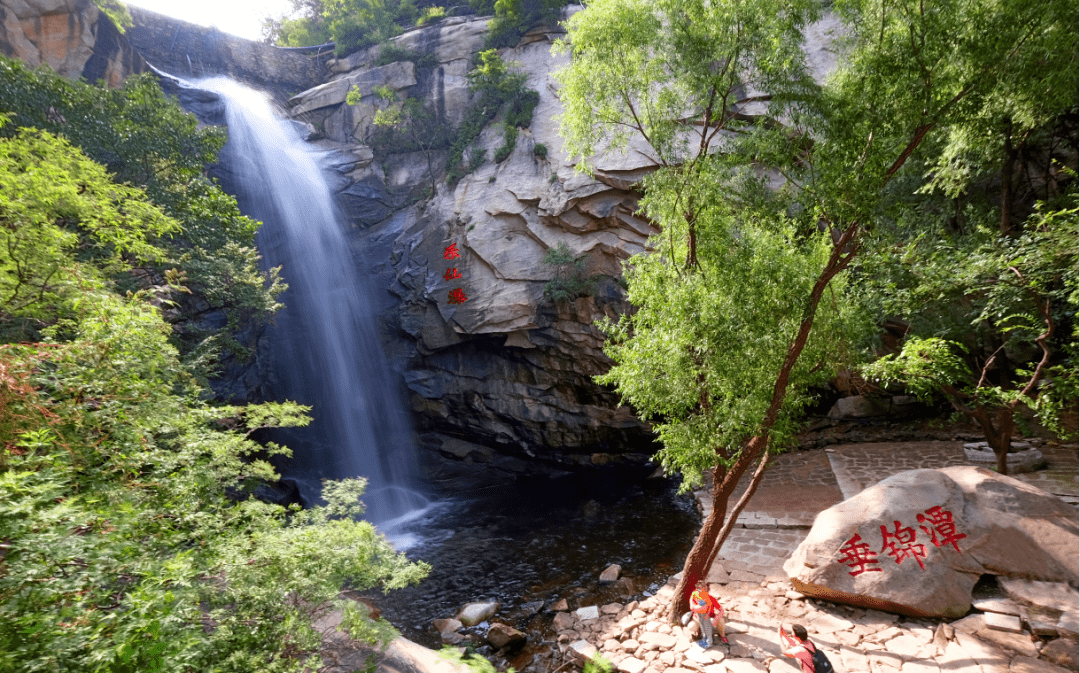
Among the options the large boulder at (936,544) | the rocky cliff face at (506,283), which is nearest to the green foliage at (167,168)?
the rocky cliff face at (506,283)

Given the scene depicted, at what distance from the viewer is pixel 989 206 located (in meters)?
10.5

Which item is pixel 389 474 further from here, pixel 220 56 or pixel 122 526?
pixel 220 56

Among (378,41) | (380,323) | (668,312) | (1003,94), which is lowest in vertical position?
(668,312)

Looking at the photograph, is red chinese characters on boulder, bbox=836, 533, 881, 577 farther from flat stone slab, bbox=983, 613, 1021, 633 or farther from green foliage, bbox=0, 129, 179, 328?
green foliage, bbox=0, 129, 179, 328

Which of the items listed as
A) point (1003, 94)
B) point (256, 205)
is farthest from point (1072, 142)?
point (256, 205)

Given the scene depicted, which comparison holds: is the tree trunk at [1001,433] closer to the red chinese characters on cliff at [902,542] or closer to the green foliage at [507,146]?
the red chinese characters on cliff at [902,542]

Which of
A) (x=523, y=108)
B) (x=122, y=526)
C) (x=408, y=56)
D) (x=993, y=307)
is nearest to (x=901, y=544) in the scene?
(x=993, y=307)

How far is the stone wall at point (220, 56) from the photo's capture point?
21.2 meters

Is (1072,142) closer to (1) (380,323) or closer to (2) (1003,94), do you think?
(2) (1003,94)

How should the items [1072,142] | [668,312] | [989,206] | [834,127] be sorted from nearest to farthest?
[834,127] < [668,312] < [1072,142] < [989,206]

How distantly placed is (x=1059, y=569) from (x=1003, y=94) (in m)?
5.38

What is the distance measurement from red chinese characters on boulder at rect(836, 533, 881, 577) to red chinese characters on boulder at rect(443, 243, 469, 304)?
12407 millimetres

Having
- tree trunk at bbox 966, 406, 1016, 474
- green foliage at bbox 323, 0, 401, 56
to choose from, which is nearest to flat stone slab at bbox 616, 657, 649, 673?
tree trunk at bbox 966, 406, 1016, 474

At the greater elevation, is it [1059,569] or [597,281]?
[597,281]
